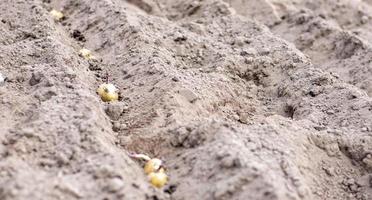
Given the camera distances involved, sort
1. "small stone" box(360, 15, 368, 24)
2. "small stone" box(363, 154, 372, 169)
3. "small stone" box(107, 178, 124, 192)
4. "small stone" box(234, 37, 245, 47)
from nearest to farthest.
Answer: "small stone" box(107, 178, 124, 192)
"small stone" box(363, 154, 372, 169)
"small stone" box(234, 37, 245, 47)
"small stone" box(360, 15, 368, 24)

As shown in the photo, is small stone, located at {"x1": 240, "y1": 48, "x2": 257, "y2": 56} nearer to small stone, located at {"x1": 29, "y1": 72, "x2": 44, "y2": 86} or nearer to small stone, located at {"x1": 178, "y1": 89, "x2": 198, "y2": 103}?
small stone, located at {"x1": 178, "y1": 89, "x2": 198, "y2": 103}

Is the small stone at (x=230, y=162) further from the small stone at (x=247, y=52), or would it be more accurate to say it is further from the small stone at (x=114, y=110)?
the small stone at (x=247, y=52)

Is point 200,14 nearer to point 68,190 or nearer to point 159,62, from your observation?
point 159,62

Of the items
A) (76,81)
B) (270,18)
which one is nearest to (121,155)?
(76,81)

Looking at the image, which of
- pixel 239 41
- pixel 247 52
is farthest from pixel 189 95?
pixel 239 41

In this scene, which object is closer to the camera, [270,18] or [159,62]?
[159,62]

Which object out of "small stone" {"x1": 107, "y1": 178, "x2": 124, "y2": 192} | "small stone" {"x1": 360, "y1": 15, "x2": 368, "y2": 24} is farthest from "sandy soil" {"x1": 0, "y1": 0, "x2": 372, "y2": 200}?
"small stone" {"x1": 360, "y1": 15, "x2": 368, "y2": 24}

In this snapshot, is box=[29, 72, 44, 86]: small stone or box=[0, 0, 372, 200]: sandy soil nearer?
box=[0, 0, 372, 200]: sandy soil

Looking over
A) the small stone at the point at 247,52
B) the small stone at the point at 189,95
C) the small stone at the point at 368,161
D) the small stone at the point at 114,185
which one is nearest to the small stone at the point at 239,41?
the small stone at the point at 247,52

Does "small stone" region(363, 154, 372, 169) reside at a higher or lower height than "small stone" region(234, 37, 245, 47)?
higher
